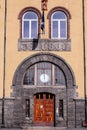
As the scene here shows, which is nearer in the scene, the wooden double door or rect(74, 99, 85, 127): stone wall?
rect(74, 99, 85, 127): stone wall

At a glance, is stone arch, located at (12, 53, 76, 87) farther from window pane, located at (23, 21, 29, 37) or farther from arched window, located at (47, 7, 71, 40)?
window pane, located at (23, 21, 29, 37)

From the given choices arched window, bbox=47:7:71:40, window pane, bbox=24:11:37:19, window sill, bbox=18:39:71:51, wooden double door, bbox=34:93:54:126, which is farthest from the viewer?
window pane, bbox=24:11:37:19

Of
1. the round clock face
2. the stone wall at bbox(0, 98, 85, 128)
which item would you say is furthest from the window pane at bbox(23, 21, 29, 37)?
the stone wall at bbox(0, 98, 85, 128)

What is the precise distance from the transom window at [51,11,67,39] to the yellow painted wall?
0.46 meters

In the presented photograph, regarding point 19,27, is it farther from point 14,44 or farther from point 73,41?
point 73,41

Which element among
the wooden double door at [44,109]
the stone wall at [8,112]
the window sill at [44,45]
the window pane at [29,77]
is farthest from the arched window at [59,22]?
the stone wall at [8,112]

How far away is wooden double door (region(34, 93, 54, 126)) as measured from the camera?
2825 centimetres

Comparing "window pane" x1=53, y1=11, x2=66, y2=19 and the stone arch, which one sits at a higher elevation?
"window pane" x1=53, y1=11, x2=66, y2=19

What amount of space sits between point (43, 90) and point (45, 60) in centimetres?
221

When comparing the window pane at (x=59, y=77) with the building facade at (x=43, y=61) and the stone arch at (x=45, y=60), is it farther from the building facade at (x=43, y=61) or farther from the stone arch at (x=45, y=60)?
the stone arch at (x=45, y=60)

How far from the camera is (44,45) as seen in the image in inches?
1120

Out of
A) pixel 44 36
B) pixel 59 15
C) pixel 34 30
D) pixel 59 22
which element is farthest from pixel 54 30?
pixel 34 30

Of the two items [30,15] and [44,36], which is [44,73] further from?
[30,15]

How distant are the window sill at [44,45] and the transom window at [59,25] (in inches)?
17.2
